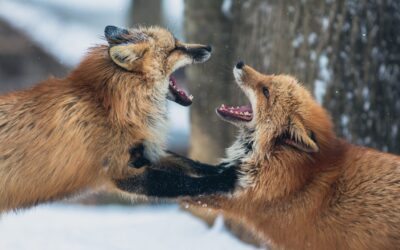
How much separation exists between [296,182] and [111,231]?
281 cm

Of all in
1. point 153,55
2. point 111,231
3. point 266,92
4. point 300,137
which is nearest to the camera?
point 300,137

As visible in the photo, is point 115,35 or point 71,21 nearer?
point 115,35

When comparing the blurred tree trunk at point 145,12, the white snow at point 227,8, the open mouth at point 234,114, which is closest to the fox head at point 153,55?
the open mouth at point 234,114

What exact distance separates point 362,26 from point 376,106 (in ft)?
2.44

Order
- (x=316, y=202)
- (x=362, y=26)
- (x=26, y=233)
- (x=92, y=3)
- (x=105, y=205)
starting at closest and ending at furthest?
(x=316, y=202) < (x=362, y=26) < (x=26, y=233) < (x=105, y=205) < (x=92, y=3)

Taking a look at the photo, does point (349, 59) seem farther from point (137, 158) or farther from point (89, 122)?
point (89, 122)

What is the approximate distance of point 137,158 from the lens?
5156 millimetres

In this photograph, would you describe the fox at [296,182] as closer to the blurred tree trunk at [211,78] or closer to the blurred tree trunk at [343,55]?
the blurred tree trunk at [343,55]

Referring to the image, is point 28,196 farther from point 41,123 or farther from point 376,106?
point 376,106

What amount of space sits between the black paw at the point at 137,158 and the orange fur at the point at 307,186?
1.81 ft

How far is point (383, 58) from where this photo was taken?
6.63 metres

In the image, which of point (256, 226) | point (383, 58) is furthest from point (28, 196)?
point (383, 58)

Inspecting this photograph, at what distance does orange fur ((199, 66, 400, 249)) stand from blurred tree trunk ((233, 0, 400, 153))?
3.72ft

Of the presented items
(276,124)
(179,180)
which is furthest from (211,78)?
(179,180)
